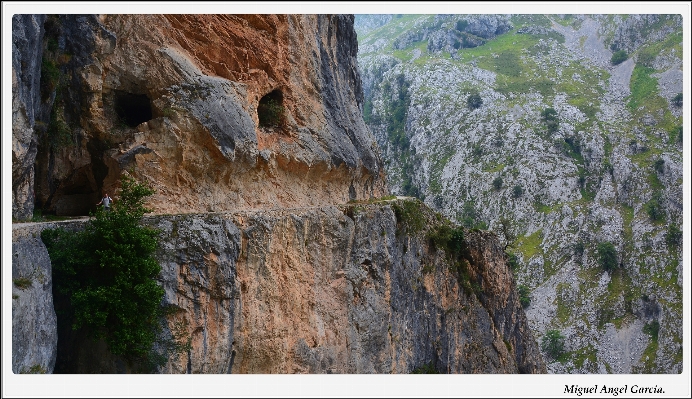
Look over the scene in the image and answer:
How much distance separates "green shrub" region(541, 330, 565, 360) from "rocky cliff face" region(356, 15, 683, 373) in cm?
114

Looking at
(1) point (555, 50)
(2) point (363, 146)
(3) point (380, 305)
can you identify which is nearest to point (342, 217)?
(3) point (380, 305)

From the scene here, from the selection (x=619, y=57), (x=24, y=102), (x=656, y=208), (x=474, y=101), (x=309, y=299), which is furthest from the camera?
(x=619, y=57)

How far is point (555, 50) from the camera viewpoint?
132 m

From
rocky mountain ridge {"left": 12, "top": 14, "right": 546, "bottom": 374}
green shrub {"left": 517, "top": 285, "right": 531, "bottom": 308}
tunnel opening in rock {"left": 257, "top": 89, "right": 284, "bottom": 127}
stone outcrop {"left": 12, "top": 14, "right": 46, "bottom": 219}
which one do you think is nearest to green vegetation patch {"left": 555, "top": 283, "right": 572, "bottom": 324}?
green shrub {"left": 517, "top": 285, "right": 531, "bottom": 308}

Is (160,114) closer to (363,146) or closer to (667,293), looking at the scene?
(363,146)

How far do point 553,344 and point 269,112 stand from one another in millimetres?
62300

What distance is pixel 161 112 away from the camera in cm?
2284

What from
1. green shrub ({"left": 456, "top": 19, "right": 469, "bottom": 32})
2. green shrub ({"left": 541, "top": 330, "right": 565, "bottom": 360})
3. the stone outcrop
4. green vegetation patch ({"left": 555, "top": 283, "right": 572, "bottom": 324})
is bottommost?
green shrub ({"left": 541, "top": 330, "right": 565, "bottom": 360})

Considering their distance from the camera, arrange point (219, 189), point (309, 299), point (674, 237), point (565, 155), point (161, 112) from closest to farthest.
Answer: point (161, 112), point (219, 189), point (309, 299), point (674, 237), point (565, 155)

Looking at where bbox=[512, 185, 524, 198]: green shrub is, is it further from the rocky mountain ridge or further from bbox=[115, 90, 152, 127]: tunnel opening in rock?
bbox=[115, 90, 152, 127]: tunnel opening in rock

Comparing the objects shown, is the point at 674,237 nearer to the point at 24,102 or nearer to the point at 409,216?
the point at 409,216

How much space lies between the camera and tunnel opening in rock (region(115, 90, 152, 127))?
2355 cm

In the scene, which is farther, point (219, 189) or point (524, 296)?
point (524, 296)

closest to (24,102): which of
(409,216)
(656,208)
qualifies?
(409,216)
